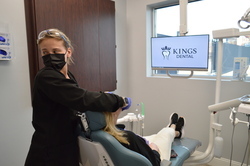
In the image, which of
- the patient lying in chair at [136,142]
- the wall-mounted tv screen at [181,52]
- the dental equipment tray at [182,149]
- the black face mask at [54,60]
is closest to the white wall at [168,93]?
the wall-mounted tv screen at [181,52]

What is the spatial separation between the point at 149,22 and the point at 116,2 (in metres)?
0.54

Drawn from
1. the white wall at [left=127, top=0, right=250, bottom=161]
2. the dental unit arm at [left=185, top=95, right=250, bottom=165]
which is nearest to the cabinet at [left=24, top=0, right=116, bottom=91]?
the white wall at [left=127, top=0, right=250, bottom=161]

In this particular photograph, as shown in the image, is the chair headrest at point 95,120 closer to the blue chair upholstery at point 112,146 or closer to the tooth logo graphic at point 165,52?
the blue chair upholstery at point 112,146

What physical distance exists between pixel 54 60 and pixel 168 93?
72.6 inches

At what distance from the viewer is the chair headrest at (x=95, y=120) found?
1073mm

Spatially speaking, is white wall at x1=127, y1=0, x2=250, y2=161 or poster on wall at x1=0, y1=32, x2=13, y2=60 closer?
poster on wall at x1=0, y1=32, x2=13, y2=60

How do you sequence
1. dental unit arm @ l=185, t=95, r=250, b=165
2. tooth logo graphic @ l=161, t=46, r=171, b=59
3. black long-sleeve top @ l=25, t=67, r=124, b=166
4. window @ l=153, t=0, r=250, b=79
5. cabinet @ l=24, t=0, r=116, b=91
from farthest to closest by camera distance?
1. tooth logo graphic @ l=161, t=46, r=171, b=59
2. window @ l=153, t=0, r=250, b=79
3. cabinet @ l=24, t=0, r=116, b=91
4. dental unit arm @ l=185, t=95, r=250, b=165
5. black long-sleeve top @ l=25, t=67, r=124, b=166

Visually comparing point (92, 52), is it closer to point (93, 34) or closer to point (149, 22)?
point (93, 34)

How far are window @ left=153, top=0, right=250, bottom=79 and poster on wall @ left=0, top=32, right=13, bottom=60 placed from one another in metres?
1.95

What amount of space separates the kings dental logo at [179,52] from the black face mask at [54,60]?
143 cm

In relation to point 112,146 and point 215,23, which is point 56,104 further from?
point 215,23

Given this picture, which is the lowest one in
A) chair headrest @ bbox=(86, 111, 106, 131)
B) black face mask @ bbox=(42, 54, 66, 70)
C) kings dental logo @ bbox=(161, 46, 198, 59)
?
chair headrest @ bbox=(86, 111, 106, 131)

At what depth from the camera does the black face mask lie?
42.9 inches

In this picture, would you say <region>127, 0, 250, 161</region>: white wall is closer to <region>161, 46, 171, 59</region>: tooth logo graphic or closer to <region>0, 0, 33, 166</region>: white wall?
<region>161, 46, 171, 59</region>: tooth logo graphic
